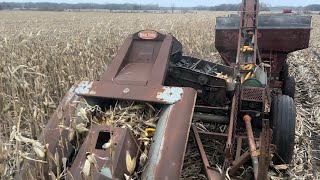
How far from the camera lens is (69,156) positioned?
285cm

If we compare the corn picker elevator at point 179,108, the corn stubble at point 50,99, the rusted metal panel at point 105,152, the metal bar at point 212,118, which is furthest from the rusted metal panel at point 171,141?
the metal bar at point 212,118

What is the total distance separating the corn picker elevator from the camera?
2605 millimetres

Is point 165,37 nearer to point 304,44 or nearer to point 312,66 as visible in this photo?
point 304,44

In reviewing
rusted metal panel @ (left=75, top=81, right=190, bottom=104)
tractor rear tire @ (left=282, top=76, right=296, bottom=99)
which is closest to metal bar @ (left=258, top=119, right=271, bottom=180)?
rusted metal panel @ (left=75, top=81, right=190, bottom=104)

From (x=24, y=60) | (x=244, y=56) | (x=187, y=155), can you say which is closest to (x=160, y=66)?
(x=187, y=155)

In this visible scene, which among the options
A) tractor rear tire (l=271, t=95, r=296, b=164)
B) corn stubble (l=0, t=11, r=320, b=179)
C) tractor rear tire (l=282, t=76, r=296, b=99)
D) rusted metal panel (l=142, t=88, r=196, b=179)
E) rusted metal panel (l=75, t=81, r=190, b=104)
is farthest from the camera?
tractor rear tire (l=282, t=76, r=296, b=99)

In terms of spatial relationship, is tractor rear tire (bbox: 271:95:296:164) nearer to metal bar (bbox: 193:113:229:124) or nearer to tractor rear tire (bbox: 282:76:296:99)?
metal bar (bbox: 193:113:229:124)

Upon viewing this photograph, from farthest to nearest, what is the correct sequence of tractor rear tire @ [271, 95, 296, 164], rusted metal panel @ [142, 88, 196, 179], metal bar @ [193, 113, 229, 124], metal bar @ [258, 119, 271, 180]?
1. metal bar @ [193, 113, 229, 124]
2. tractor rear tire @ [271, 95, 296, 164]
3. rusted metal panel @ [142, 88, 196, 179]
4. metal bar @ [258, 119, 271, 180]

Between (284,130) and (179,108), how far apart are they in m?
1.36

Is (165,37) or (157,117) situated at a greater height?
(165,37)

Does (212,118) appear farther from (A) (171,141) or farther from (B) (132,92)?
(A) (171,141)

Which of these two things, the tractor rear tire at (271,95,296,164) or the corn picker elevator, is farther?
the tractor rear tire at (271,95,296,164)

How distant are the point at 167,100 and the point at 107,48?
522 centimetres

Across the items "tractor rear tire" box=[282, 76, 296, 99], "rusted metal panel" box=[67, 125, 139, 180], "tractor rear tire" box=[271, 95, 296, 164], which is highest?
"rusted metal panel" box=[67, 125, 139, 180]
